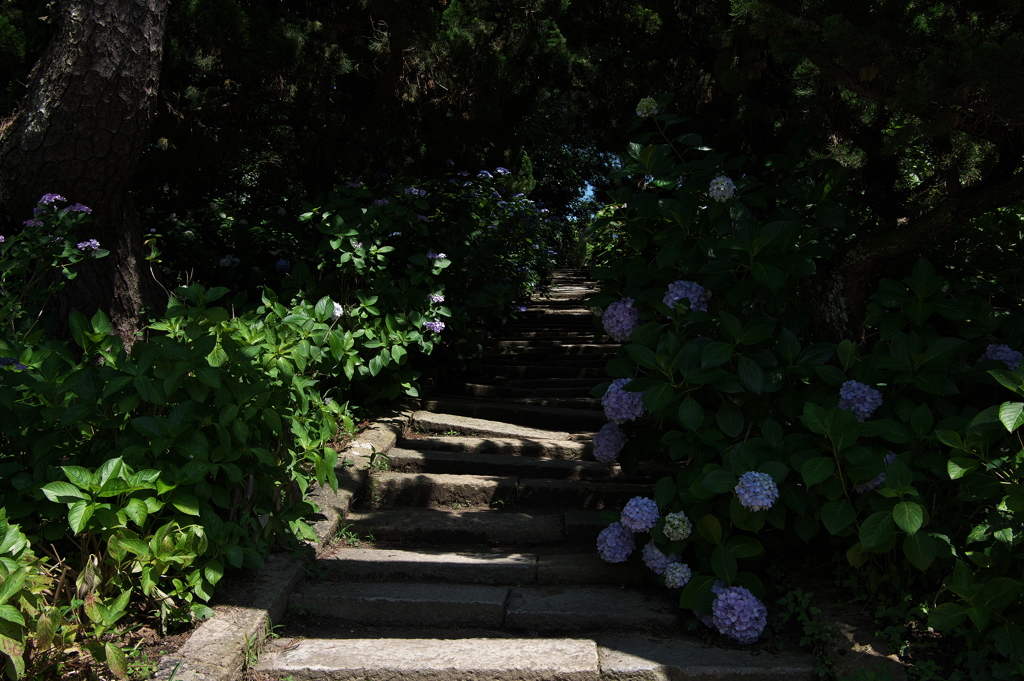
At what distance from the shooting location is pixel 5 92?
16.6 ft

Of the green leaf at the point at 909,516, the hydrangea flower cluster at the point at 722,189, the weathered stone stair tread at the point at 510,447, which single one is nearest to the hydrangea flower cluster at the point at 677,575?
the green leaf at the point at 909,516

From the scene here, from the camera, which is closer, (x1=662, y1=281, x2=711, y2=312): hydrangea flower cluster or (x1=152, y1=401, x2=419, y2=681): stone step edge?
(x1=152, y1=401, x2=419, y2=681): stone step edge

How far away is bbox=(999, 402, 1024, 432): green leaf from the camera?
7.14 ft

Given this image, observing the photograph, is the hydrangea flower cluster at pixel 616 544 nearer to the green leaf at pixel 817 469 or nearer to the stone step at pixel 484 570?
the stone step at pixel 484 570

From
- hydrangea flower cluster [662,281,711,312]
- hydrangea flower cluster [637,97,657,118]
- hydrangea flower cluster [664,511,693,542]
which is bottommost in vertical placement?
hydrangea flower cluster [664,511,693,542]

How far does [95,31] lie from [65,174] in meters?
0.78

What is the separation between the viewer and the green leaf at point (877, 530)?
7.72ft

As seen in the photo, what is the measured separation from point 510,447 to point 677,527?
1911 mm

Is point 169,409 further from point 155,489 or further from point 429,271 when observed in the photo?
point 429,271

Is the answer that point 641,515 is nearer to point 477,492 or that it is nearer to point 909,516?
point 909,516

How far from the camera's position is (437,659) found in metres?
2.53

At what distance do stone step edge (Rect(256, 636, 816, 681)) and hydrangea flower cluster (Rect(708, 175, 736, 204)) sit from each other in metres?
1.75

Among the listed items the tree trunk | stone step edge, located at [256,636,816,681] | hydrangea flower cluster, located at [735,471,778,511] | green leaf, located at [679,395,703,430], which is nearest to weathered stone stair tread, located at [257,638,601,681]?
stone step edge, located at [256,636,816,681]

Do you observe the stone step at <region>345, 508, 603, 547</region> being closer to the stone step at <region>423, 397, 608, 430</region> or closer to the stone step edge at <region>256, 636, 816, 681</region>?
the stone step edge at <region>256, 636, 816, 681</region>
